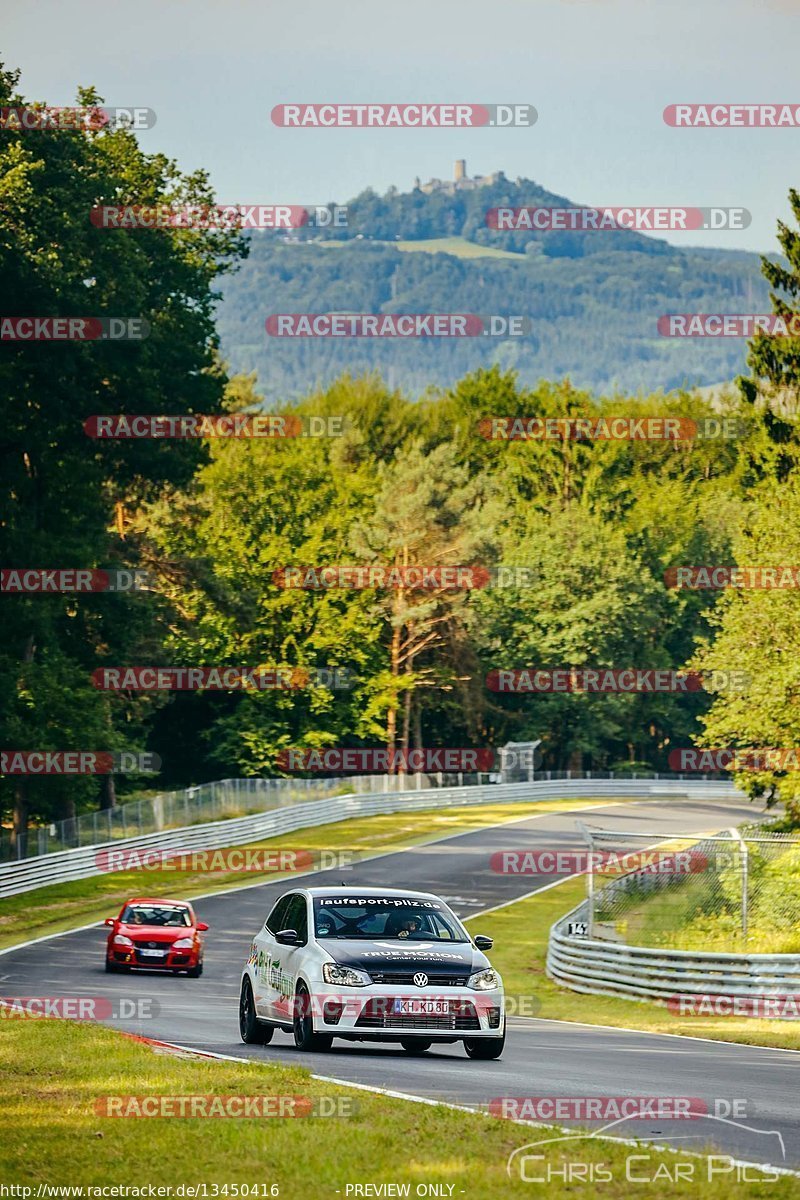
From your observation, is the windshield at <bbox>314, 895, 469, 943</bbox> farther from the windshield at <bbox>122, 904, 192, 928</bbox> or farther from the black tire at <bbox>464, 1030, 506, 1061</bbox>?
the windshield at <bbox>122, 904, 192, 928</bbox>

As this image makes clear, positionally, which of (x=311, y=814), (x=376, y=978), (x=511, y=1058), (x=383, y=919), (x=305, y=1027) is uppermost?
(x=383, y=919)

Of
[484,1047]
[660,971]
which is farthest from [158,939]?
[484,1047]

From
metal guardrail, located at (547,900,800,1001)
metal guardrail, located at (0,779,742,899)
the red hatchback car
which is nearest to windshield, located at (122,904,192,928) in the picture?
the red hatchback car

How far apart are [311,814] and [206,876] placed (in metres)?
14.1

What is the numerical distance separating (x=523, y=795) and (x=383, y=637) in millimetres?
10034

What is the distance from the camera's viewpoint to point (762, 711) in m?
40.8

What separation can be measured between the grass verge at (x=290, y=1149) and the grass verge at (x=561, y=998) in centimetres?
954

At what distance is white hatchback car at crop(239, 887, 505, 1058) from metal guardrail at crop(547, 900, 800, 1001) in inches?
360

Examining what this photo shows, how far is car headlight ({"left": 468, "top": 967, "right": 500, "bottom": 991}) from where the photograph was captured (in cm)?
1608

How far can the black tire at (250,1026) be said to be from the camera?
1767cm

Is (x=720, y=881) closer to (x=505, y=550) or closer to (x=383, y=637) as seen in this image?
(x=383, y=637)

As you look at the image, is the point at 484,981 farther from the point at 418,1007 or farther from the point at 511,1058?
the point at 511,1058

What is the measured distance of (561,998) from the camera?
97.1 feet

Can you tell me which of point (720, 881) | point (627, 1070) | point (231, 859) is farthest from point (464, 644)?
point (627, 1070)
